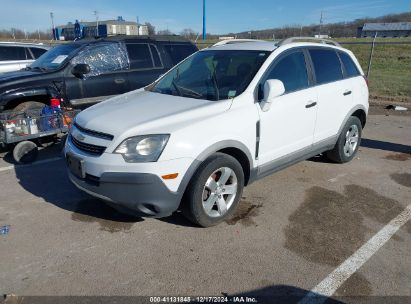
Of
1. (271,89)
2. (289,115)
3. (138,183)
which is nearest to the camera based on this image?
(138,183)

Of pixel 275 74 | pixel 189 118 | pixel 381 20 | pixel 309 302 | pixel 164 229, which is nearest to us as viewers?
pixel 309 302

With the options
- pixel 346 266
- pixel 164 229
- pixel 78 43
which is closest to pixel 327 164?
pixel 346 266

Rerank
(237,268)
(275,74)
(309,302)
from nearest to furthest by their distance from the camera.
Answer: (309,302) → (237,268) → (275,74)

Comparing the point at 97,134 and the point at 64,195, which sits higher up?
the point at 97,134

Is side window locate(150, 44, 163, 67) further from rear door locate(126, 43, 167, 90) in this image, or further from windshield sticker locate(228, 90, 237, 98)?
windshield sticker locate(228, 90, 237, 98)

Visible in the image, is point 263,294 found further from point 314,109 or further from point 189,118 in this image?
point 314,109

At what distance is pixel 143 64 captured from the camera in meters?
6.98

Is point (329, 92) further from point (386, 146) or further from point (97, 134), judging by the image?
point (97, 134)

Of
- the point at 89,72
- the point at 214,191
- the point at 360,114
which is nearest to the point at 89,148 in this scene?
the point at 214,191

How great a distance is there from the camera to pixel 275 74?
4062 millimetres

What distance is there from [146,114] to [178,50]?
4.34 meters

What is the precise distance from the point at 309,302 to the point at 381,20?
327ft

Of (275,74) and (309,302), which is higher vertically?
(275,74)

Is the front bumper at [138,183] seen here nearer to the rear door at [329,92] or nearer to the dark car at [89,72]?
the rear door at [329,92]
